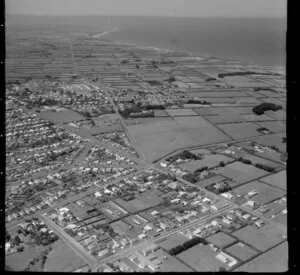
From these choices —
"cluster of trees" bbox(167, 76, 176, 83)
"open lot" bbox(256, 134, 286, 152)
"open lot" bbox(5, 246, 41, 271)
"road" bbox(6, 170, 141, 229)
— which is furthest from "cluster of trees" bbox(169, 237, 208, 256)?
"cluster of trees" bbox(167, 76, 176, 83)

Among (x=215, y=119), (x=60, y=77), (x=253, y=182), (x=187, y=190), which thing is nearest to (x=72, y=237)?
(x=187, y=190)

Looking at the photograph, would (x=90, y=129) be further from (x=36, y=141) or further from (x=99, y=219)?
(x=99, y=219)

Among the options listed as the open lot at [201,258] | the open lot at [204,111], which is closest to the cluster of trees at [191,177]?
the open lot at [201,258]

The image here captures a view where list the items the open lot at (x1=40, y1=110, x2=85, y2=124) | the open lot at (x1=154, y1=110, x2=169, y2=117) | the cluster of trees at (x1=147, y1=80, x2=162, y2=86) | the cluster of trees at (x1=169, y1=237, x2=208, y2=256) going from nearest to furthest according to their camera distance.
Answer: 1. the cluster of trees at (x1=169, y1=237, x2=208, y2=256)
2. the open lot at (x1=40, y1=110, x2=85, y2=124)
3. the open lot at (x1=154, y1=110, x2=169, y2=117)
4. the cluster of trees at (x1=147, y1=80, x2=162, y2=86)

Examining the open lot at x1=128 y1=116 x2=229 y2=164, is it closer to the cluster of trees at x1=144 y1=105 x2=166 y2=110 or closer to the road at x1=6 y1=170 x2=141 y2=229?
the cluster of trees at x1=144 y1=105 x2=166 y2=110

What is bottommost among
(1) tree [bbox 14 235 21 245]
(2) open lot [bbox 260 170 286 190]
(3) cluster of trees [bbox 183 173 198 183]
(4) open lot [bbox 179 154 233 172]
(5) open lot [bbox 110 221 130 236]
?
(2) open lot [bbox 260 170 286 190]
